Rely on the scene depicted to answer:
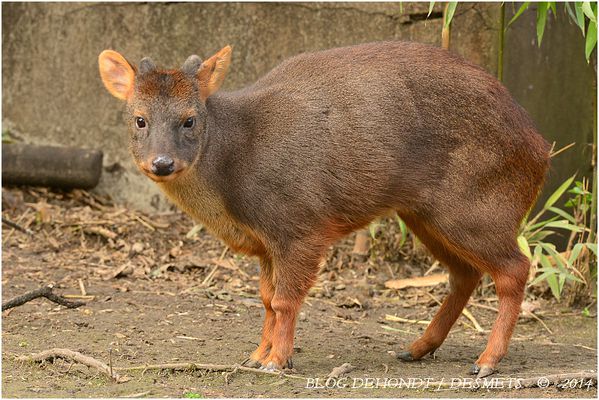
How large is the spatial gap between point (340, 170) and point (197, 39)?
4095 millimetres

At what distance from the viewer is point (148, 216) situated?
32.9ft

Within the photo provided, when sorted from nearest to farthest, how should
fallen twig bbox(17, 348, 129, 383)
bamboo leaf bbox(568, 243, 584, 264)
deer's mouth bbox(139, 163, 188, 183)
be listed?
1. fallen twig bbox(17, 348, 129, 383)
2. deer's mouth bbox(139, 163, 188, 183)
3. bamboo leaf bbox(568, 243, 584, 264)

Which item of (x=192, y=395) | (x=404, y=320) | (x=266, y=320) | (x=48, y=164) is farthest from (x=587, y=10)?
(x=48, y=164)

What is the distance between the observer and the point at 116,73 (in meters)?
6.59

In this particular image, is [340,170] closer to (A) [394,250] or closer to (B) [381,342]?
(B) [381,342]

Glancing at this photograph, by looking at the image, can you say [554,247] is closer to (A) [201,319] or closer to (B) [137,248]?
(A) [201,319]

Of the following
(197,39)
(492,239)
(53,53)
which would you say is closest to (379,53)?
(492,239)

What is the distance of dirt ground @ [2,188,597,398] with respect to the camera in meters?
5.80

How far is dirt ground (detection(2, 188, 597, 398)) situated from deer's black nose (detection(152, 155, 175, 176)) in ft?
3.81

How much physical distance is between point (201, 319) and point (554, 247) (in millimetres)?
2923

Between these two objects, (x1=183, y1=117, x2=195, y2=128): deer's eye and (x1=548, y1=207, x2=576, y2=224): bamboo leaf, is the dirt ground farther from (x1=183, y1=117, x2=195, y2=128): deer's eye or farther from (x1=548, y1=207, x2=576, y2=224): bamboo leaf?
(x1=183, y1=117, x2=195, y2=128): deer's eye

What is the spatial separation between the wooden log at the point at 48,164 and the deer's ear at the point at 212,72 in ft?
12.5

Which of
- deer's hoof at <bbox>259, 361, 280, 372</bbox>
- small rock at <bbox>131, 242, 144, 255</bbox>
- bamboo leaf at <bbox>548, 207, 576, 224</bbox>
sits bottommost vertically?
small rock at <bbox>131, 242, 144, 255</bbox>

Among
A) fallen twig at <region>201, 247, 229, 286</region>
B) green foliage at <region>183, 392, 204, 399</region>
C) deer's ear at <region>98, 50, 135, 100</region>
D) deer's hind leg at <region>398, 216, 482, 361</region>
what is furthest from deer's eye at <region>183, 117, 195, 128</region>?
fallen twig at <region>201, 247, 229, 286</region>
